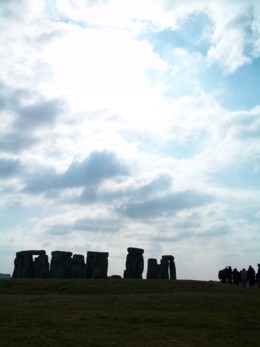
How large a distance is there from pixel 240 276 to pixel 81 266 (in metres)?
11.4

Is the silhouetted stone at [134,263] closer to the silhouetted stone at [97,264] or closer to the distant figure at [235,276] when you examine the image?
the silhouetted stone at [97,264]

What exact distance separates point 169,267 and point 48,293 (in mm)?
14708

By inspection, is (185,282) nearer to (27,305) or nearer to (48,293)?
(48,293)

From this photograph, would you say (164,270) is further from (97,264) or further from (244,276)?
(244,276)

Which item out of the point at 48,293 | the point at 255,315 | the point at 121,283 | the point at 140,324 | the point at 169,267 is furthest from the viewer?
the point at 169,267

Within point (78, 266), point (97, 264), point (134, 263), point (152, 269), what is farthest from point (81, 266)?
point (152, 269)

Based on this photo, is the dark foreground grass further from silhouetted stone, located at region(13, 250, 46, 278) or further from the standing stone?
the standing stone

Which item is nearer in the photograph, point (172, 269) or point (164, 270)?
point (164, 270)

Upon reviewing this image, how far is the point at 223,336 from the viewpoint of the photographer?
51.9 ft

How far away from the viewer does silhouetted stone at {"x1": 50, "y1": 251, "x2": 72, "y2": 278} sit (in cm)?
3569

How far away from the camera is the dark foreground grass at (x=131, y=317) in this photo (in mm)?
15117

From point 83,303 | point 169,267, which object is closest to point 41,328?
point 83,303

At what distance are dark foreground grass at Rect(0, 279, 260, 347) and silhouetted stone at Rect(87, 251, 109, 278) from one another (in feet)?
30.1

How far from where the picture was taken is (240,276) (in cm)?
3412
